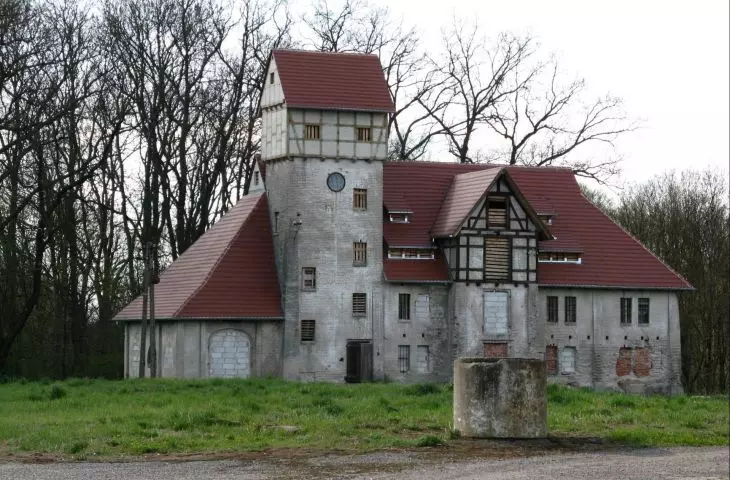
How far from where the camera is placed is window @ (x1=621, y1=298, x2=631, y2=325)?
62188mm

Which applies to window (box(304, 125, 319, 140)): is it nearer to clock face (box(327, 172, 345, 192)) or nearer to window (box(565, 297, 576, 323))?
clock face (box(327, 172, 345, 192))

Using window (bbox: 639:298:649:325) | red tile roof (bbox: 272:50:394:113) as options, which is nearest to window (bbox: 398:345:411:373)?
red tile roof (bbox: 272:50:394:113)

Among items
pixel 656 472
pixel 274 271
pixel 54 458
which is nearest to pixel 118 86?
pixel 274 271

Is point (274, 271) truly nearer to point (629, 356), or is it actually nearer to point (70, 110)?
point (70, 110)

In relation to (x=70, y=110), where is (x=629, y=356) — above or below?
below

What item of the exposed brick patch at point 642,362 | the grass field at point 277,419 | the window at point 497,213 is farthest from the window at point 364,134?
the grass field at point 277,419

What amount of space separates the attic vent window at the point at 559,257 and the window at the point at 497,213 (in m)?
2.80

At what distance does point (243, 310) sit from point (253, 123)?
13.1 meters

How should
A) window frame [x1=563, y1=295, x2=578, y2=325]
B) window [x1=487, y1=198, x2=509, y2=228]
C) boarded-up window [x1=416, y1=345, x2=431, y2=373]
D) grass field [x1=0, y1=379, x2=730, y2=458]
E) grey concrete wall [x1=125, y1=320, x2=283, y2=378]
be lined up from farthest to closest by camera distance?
window frame [x1=563, y1=295, x2=578, y2=325] < window [x1=487, y1=198, x2=509, y2=228] < boarded-up window [x1=416, y1=345, x2=431, y2=373] < grey concrete wall [x1=125, y1=320, x2=283, y2=378] < grass field [x1=0, y1=379, x2=730, y2=458]

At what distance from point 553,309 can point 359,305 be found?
8.21 metres

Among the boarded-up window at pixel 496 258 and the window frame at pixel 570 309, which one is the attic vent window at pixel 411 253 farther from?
the window frame at pixel 570 309

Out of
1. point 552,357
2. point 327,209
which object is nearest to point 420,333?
point 552,357

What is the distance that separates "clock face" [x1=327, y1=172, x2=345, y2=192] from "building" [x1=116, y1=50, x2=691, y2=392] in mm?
48

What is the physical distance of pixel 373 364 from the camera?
5828 cm
